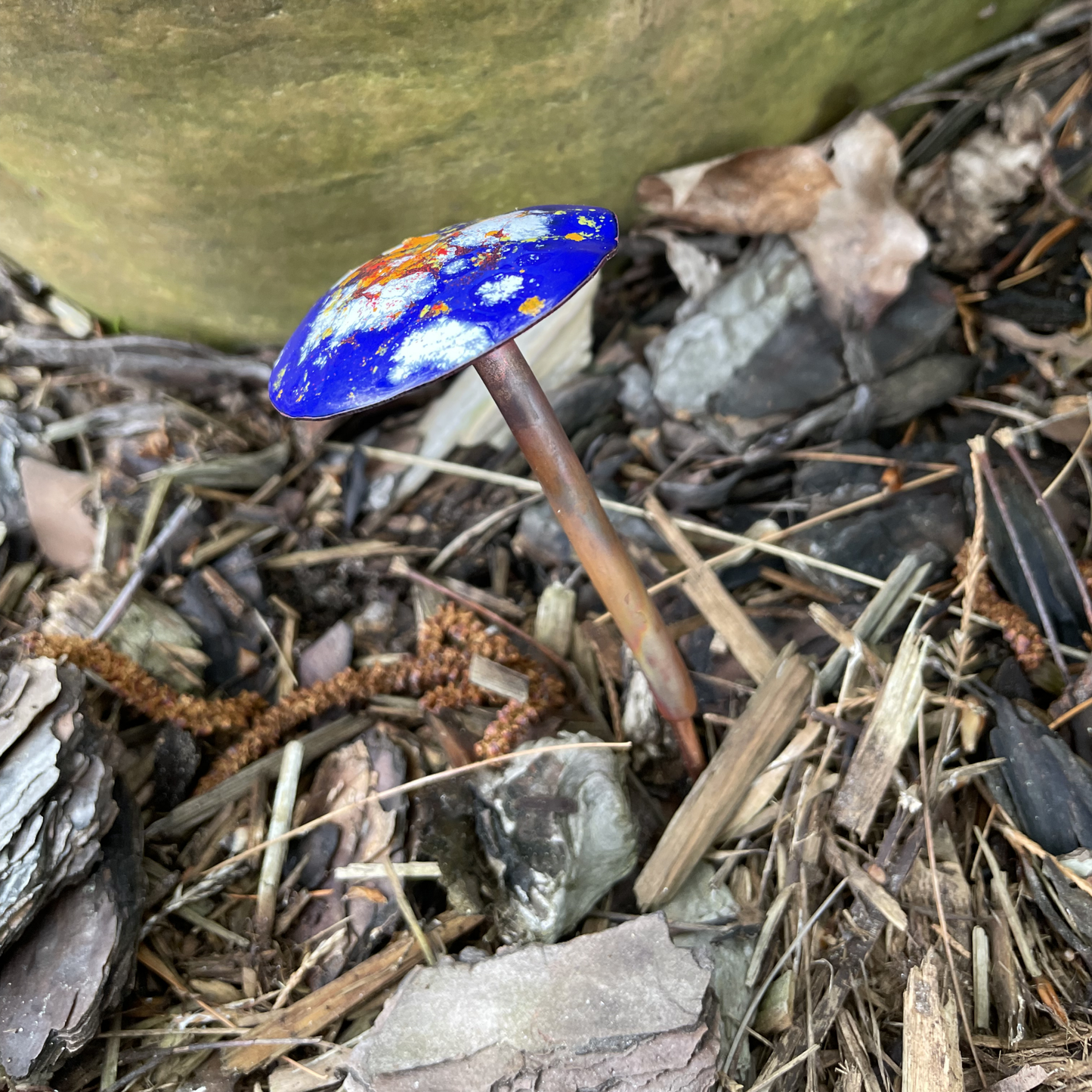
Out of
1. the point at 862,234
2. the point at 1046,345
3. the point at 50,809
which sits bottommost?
the point at 1046,345

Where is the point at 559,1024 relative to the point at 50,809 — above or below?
below

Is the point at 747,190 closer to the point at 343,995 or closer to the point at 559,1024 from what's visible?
the point at 559,1024

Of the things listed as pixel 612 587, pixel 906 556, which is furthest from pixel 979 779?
pixel 612 587

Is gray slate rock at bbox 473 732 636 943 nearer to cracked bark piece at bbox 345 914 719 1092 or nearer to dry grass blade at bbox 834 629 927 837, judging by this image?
cracked bark piece at bbox 345 914 719 1092

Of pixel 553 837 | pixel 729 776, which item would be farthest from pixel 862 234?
pixel 553 837

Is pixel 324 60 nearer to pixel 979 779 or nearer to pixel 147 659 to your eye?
pixel 147 659

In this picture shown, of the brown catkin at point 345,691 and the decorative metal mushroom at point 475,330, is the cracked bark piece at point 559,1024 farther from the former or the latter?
the decorative metal mushroom at point 475,330
